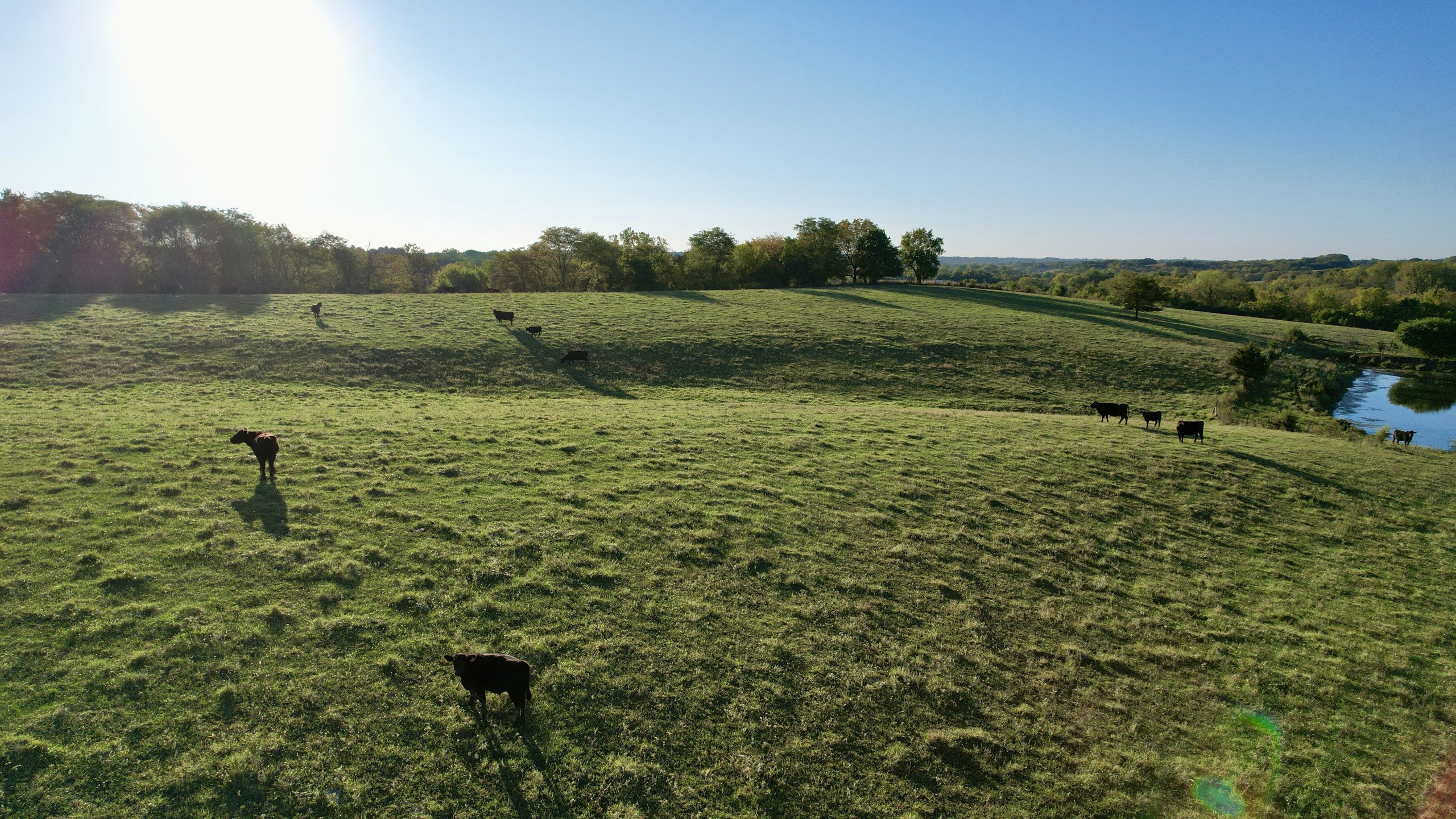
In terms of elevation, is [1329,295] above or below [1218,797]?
above

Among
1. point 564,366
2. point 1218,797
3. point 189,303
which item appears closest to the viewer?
point 1218,797

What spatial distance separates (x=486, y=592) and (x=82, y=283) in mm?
70265

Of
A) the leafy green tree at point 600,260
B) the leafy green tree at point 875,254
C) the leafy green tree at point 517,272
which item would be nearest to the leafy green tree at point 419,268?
the leafy green tree at point 517,272

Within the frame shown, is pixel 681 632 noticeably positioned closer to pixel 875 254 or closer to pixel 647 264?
pixel 647 264

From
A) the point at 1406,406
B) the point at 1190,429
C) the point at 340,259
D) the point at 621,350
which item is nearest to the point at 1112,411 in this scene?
the point at 1190,429

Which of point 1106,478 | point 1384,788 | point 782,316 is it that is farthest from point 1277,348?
point 1384,788

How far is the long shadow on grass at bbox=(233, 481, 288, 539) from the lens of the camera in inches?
462

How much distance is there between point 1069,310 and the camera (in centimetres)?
6925

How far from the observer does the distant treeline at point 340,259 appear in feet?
177

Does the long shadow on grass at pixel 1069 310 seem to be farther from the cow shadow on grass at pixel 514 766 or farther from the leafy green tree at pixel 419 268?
the leafy green tree at pixel 419 268

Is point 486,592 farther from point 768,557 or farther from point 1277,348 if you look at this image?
point 1277,348

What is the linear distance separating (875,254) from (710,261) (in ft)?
83.4

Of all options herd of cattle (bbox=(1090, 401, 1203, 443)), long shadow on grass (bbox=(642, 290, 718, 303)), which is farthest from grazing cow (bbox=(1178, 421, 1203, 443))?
long shadow on grass (bbox=(642, 290, 718, 303))

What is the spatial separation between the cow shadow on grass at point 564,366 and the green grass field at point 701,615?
6.83 m
